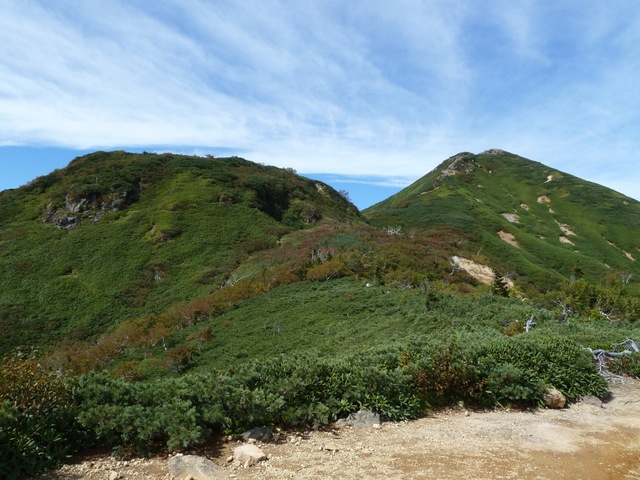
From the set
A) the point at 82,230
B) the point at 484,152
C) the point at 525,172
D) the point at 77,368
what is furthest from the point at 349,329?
the point at 484,152

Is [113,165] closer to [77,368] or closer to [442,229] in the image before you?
[77,368]

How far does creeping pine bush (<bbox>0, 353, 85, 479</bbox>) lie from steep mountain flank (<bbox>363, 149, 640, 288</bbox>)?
6847 cm

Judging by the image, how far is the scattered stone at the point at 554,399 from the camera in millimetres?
8633

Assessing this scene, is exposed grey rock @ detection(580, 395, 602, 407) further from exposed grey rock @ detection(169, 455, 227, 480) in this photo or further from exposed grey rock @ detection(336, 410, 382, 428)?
→ exposed grey rock @ detection(169, 455, 227, 480)

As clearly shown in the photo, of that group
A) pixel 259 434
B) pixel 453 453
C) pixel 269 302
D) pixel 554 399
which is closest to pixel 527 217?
pixel 269 302

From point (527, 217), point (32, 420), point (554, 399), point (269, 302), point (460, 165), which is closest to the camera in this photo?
point (32, 420)

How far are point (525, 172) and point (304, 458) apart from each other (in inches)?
6571

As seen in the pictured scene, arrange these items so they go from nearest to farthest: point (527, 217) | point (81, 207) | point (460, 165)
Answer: point (81, 207) → point (527, 217) → point (460, 165)

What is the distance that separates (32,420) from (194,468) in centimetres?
223

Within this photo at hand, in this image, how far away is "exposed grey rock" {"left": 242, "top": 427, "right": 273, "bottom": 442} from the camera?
6520 millimetres

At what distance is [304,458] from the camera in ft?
19.9

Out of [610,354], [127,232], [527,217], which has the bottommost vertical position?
[610,354]

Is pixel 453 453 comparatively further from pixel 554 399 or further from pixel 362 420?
pixel 554 399

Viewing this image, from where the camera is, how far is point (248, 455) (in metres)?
5.86
